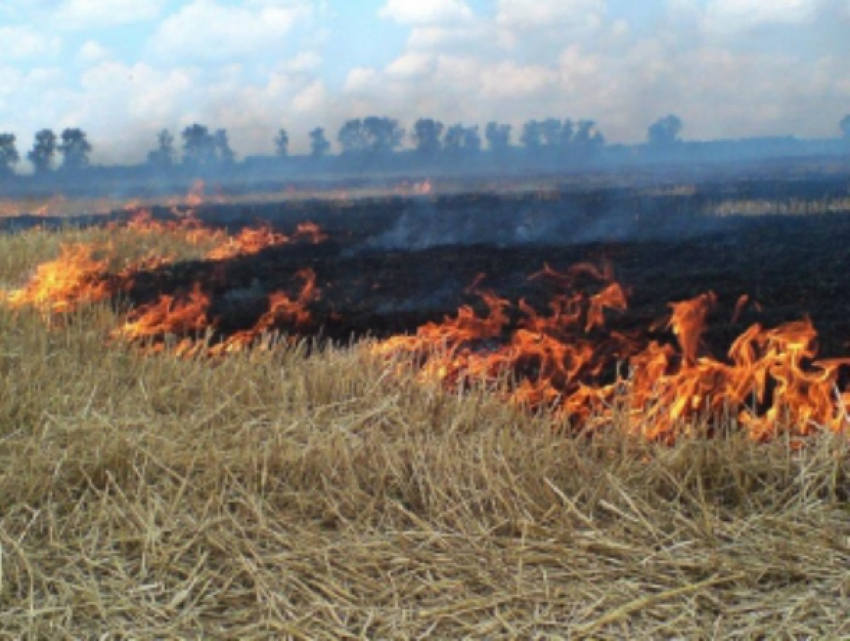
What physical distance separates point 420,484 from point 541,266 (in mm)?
7573

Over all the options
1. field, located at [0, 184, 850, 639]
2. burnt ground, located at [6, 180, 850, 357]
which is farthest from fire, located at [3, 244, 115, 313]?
field, located at [0, 184, 850, 639]

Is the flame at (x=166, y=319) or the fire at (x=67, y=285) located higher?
the fire at (x=67, y=285)

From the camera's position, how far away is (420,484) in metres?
4.00

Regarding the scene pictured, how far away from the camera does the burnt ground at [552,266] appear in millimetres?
7785

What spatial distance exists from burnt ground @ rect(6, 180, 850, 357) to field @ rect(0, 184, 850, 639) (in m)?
0.22

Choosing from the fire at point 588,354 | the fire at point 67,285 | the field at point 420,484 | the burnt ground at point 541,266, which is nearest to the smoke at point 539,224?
the burnt ground at point 541,266

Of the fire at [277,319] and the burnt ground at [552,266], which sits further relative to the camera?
the burnt ground at [552,266]

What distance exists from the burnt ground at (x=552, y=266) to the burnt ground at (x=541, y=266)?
0.02 meters

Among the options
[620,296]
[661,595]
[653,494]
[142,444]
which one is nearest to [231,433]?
[142,444]

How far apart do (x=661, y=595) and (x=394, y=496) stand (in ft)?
4.10

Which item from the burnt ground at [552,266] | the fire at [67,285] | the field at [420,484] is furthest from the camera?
the fire at [67,285]

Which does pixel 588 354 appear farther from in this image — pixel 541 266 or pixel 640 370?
pixel 541 266

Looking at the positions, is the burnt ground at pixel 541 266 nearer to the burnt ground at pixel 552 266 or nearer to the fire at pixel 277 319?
the burnt ground at pixel 552 266

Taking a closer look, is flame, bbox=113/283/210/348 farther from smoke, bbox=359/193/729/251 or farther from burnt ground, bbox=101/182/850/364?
smoke, bbox=359/193/729/251
